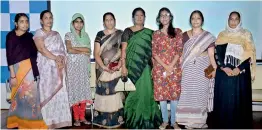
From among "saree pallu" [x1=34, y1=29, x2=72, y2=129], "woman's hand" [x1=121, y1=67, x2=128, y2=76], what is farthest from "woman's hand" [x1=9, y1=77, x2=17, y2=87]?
"woman's hand" [x1=121, y1=67, x2=128, y2=76]

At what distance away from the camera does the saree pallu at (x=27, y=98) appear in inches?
116

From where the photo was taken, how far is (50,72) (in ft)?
9.84

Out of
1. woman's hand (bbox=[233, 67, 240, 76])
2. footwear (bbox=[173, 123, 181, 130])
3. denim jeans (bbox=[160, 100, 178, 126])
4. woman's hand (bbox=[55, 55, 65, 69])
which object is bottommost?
footwear (bbox=[173, 123, 181, 130])

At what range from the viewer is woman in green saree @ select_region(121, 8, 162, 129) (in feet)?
9.67

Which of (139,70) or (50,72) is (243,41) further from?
(50,72)

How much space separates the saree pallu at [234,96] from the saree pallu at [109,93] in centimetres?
107

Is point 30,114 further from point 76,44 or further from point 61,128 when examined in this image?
point 76,44

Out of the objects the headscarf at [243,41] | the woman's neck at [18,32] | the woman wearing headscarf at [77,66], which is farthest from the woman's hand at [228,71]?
the woman's neck at [18,32]

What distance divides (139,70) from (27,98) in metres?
1.20

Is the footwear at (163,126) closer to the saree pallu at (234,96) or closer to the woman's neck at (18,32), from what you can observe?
the saree pallu at (234,96)

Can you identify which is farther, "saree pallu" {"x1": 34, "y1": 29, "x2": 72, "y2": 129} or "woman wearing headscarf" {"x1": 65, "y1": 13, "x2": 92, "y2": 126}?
"woman wearing headscarf" {"x1": 65, "y1": 13, "x2": 92, "y2": 126}

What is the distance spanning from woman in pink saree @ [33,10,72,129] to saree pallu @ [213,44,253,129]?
167cm

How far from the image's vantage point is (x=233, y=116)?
9.71ft

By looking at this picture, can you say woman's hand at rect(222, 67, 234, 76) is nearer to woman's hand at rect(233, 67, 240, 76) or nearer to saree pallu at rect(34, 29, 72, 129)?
woman's hand at rect(233, 67, 240, 76)
